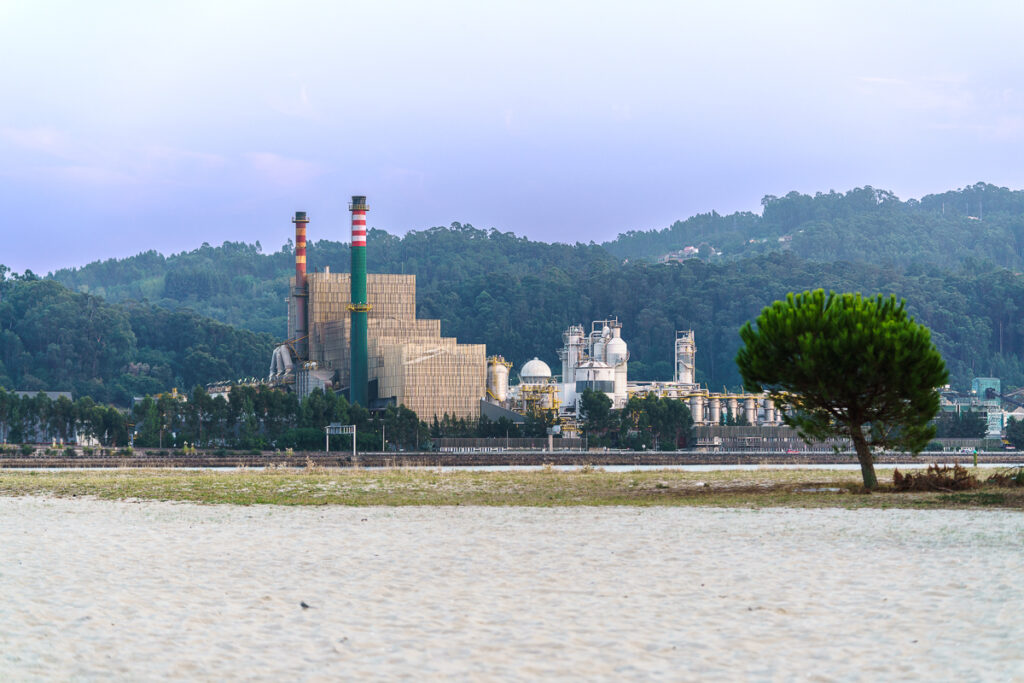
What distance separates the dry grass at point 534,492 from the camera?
40.8m

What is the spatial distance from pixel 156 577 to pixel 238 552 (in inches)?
161

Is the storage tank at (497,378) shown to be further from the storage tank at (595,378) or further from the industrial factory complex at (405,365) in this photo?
the storage tank at (595,378)

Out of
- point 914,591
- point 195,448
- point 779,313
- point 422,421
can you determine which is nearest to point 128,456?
point 195,448

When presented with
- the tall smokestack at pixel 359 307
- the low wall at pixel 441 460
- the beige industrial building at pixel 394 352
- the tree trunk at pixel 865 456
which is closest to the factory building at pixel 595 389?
the beige industrial building at pixel 394 352

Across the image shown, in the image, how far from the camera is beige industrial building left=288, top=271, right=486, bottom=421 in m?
163

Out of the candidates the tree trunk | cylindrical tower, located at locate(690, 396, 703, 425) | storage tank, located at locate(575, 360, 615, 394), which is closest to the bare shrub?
the tree trunk

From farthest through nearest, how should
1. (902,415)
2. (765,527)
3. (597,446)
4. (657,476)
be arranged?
(597,446)
(657,476)
(902,415)
(765,527)

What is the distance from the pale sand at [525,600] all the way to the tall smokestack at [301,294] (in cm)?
15487

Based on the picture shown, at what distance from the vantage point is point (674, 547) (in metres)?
28.2

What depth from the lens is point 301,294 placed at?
189625 mm

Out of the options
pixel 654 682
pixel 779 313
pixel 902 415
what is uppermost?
pixel 779 313

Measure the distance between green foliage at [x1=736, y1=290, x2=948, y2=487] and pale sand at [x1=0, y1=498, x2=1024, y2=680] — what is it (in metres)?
9.30

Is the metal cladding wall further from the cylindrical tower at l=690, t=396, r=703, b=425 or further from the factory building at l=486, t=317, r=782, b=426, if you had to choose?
the cylindrical tower at l=690, t=396, r=703, b=425

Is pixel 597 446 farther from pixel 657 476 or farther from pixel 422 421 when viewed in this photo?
pixel 657 476
